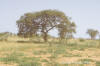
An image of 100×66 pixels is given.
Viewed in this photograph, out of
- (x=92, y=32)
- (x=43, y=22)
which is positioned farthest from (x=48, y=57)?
(x=92, y=32)

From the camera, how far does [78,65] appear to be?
28.9 feet

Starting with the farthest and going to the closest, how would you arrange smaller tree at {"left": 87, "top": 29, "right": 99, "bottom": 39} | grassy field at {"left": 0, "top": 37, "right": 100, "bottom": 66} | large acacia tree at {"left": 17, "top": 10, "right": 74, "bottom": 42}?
smaller tree at {"left": 87, "top": 29, "right": 99, "bottom": 39}, large acacia tree at {"left": 17, "top": 10, "right": 74, "bottom": 42}, grassy field at {"left": 0, "top": 37, "right": 100, "bottom": 66}

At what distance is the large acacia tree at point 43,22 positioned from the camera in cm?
3067

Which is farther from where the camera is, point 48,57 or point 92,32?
point 92,32

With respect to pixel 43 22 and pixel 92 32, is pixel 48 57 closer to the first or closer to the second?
pixel 43 22

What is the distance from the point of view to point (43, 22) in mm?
30891

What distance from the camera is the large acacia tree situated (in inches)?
1208

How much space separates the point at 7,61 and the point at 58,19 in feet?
71.5

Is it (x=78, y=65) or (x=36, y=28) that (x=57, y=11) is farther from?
(x=78, y=65)

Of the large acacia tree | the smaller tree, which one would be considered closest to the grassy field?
the large acacia tree

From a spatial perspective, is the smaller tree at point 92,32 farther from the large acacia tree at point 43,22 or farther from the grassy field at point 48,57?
the grassy field at point 48,57

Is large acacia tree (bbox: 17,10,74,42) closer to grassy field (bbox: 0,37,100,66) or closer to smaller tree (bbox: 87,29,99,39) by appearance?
grassy field (bbox: 0,37,100,66)

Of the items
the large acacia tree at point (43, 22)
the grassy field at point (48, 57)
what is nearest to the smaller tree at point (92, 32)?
→ the large acacia tree at point (43, 22)

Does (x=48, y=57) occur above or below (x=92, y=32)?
below
